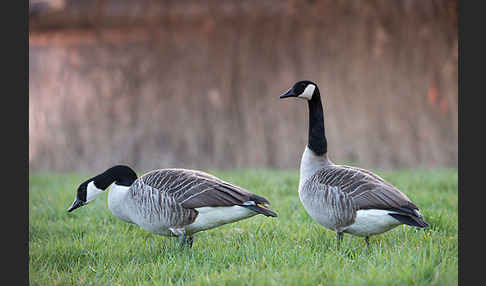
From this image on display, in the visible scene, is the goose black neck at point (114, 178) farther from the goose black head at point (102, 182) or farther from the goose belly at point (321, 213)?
the goose belly at point (321, 213)

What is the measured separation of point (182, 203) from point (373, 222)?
1.80 meters

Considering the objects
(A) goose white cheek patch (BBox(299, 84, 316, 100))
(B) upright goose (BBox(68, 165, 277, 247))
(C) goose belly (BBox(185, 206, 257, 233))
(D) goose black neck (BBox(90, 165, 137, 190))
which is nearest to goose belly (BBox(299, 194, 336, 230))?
(B) upright goose (BBox(68, 165, 277, 247))

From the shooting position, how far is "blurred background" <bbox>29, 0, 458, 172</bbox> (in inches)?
430

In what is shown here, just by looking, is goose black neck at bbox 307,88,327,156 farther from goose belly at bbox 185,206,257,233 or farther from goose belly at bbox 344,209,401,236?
goose belly at bbox 185,206,257,233

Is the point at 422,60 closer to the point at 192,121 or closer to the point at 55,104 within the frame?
the point at 192,121

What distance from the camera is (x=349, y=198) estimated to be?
4.09m

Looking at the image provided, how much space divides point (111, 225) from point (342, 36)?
8318mm

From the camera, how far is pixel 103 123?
39.1 feet

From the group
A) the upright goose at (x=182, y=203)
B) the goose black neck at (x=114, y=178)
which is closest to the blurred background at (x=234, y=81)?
the goose black neck at (x=114, y=178)

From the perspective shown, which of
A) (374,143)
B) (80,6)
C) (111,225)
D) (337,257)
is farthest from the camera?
(80,6)

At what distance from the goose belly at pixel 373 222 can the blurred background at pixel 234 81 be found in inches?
271

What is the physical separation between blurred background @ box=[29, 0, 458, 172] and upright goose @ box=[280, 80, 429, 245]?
6409mm

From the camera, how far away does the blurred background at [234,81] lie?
10.9 m

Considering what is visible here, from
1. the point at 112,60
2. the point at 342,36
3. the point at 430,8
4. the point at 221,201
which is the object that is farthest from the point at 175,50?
the point at 221,201
